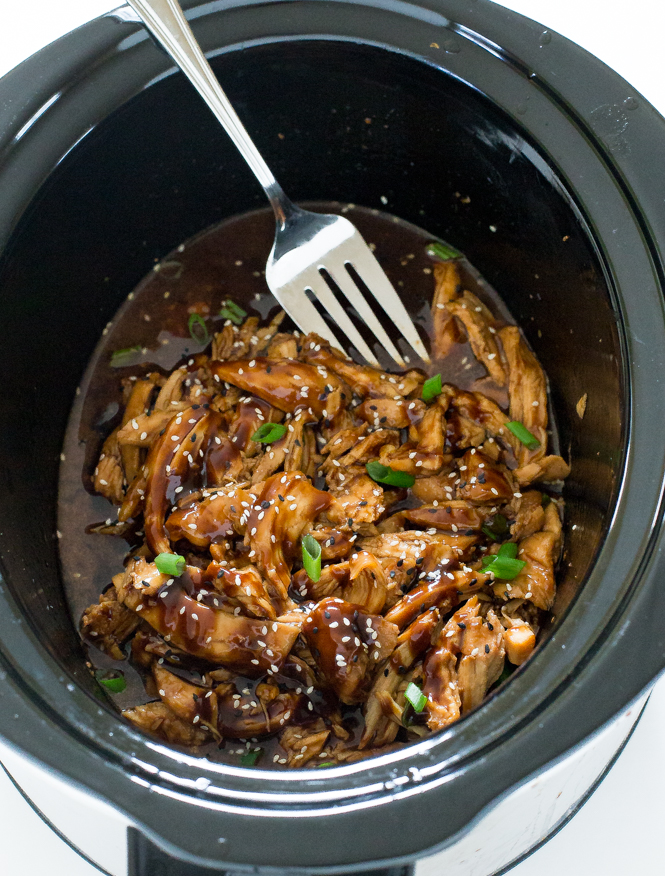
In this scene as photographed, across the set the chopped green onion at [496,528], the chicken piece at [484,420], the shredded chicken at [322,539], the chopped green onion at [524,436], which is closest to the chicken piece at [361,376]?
the shredded chicken at [322,539]

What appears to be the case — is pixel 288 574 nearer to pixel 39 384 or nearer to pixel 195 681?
pixel 195 681

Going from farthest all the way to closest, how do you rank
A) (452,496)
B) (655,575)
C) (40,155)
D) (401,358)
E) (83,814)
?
(401,358), (452,496), (40,155), (83,814), (655,575)

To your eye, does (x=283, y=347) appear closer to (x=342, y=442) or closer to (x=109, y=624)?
(x=342, y=442)

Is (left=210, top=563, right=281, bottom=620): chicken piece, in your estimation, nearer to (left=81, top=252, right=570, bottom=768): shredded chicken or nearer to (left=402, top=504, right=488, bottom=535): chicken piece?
(left=81, top=252, right=570, bottom=768): shredded chicken

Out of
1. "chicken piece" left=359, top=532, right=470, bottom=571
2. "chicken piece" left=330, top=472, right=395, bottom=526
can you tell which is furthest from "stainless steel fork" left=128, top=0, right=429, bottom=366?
"chicken piece" left=359, top=532, right=470, bottom=571

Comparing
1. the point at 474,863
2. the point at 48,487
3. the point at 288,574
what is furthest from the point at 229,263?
the point at 474,863

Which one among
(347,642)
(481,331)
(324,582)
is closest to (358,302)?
(481,331)
